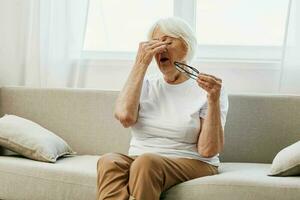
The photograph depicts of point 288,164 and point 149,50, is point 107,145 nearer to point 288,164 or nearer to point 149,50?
point 149,50

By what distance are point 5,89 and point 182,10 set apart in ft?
3.56

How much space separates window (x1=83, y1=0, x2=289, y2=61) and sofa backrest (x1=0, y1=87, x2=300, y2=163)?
46cm

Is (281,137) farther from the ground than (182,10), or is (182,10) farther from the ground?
(182,10)

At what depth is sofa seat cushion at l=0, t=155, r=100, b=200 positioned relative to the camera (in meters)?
2.46

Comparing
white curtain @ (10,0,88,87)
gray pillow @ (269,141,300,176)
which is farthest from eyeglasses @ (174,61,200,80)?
white curtain @ (10,0,88,87)

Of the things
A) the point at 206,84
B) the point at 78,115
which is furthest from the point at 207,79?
the point at 78,115

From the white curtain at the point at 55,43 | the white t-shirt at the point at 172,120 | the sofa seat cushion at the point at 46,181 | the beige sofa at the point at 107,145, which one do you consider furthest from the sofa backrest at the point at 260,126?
the white curtain at the point at 55,43

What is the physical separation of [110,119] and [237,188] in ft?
3.59

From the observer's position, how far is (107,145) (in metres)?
3.12

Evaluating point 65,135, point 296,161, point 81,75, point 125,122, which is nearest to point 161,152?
point 125,122

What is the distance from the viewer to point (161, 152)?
99.5 inches

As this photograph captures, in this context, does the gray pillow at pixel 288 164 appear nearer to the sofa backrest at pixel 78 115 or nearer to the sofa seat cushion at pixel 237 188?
the sofa seat cushion at pixel 237 188

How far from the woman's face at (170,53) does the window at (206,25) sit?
0.74m

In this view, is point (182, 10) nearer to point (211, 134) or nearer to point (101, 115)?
point (101, 115)
